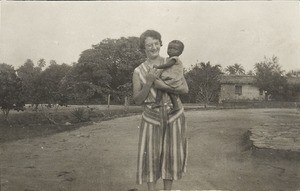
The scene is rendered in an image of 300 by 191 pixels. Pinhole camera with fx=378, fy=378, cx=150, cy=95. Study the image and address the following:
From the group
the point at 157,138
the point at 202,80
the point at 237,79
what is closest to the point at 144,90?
the point at 157,138

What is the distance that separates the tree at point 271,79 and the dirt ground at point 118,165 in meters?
11.2

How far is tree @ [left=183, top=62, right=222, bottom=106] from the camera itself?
56.7 ft

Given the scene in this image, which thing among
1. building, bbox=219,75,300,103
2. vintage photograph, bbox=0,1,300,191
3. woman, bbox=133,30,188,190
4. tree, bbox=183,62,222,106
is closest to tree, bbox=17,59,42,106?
vintage photograph, bbox=0,1,300,191

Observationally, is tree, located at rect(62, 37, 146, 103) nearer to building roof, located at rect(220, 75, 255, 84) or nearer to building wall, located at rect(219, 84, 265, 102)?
building wall, located at rect(219, 84, 265, 102)

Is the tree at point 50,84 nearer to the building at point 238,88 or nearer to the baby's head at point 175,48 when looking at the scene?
the baby's head at point 175,48

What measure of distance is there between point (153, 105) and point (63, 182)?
143 centimetres

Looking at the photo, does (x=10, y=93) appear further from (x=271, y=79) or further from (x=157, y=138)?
(x=271, y=79)

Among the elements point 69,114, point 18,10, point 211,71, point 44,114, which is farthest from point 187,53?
point 211,71

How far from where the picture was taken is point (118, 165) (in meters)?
4.46

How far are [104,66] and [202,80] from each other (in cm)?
944

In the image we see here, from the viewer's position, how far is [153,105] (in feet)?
8.81

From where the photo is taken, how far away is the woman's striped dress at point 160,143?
269 cm

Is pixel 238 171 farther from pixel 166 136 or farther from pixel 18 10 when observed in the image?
pixel 18 10

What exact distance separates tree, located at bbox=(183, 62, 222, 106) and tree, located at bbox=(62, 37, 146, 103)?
25.7 ft
